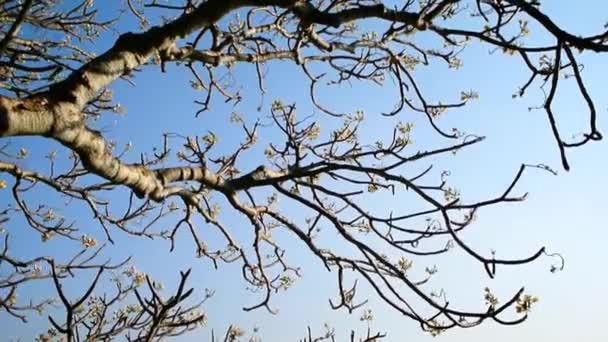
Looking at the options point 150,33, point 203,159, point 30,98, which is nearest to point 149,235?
point 203,159

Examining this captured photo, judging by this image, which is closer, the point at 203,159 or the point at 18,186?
the point at 203,159

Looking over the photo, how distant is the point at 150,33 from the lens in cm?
309

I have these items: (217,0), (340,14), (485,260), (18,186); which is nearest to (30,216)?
(18,186)

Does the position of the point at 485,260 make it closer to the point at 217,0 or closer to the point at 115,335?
the point at 115,335

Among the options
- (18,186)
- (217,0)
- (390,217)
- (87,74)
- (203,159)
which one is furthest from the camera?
(18,186)

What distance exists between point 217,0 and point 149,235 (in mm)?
3012

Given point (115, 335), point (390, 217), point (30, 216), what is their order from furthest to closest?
point (30, 216) < point (390, 217) < point (115, 335)

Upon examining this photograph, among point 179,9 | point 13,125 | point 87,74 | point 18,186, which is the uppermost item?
point 179,9

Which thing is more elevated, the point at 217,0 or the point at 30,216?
the point at 30,216

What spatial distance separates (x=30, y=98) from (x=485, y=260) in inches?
82.4

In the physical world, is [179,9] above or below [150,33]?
above

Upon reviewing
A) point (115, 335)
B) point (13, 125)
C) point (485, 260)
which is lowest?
point (115, 335)

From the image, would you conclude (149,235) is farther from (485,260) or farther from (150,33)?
(485,260)

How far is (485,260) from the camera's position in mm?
2518
